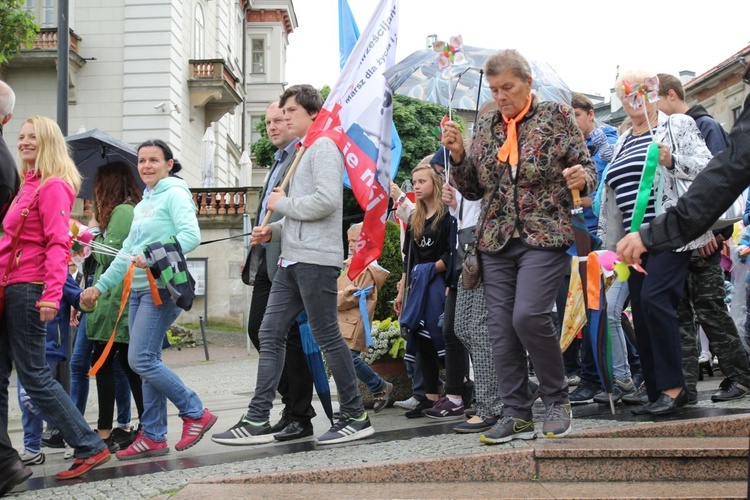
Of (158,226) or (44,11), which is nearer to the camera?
(158,226)

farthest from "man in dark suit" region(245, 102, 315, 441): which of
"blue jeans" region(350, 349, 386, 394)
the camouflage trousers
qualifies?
the camouflage trousers

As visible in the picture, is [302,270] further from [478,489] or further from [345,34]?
[345,34]

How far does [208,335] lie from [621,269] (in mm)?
22388

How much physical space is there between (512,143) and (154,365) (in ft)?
8.40

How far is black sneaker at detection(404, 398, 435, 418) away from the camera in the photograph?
6.95 m

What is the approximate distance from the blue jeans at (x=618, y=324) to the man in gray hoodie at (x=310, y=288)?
6.45 ft

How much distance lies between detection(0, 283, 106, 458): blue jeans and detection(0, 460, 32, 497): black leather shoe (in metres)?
0.29

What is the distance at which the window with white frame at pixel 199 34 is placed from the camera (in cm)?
3276

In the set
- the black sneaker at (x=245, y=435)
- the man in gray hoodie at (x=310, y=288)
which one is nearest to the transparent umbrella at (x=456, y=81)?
the man in gray hoodie at (x=310, y=288)

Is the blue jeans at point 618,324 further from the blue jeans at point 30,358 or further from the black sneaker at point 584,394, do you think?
the blue jeans at point 30,358

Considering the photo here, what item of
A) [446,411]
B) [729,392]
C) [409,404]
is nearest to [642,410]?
[729,392]

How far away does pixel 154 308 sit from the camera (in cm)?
571

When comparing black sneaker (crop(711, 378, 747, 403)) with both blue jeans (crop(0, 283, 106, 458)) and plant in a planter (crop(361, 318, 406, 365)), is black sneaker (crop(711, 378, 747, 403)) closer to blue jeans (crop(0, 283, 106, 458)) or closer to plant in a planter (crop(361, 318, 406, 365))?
plant in a planter (crop(361, 318, 406, 365))

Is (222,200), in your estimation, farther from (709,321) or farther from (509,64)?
(509,64)
